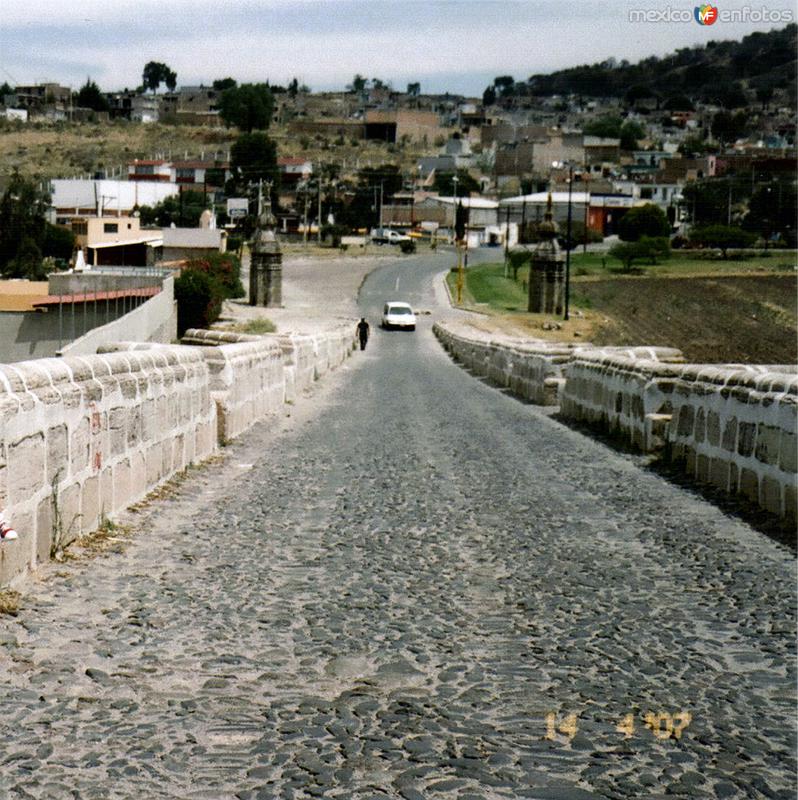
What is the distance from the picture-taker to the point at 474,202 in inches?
6161

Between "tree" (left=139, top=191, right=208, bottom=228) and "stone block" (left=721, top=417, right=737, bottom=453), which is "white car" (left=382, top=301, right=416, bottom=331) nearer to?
"tree" (left=139, top=191, right=208, bottom=228)

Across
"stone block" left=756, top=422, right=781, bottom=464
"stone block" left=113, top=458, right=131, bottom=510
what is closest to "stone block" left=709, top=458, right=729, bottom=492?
"stone block" left=756, top=422, right=781, bottom=464

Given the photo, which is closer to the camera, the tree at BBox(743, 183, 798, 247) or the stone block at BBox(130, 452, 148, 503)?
the stone block at BBox(130, 452, 148, 503)

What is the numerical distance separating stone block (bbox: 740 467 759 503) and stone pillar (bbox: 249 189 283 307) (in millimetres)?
66590

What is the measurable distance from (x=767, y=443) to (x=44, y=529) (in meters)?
5.23

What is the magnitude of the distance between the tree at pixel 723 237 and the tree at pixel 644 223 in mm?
4527

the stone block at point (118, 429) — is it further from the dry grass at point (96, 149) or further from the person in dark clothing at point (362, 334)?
the dry grass at point (96, 149)

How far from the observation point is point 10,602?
5.98m

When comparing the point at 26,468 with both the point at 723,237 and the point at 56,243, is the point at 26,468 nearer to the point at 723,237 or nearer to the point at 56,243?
the point at 56,243

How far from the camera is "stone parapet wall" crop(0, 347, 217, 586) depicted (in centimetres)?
642

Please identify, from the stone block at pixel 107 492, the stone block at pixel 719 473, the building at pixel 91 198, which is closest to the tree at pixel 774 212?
the building at pixel 91 198

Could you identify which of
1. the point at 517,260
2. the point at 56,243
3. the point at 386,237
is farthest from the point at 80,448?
the point at 386,237

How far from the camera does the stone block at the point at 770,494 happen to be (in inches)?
360

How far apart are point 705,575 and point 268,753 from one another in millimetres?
3745
